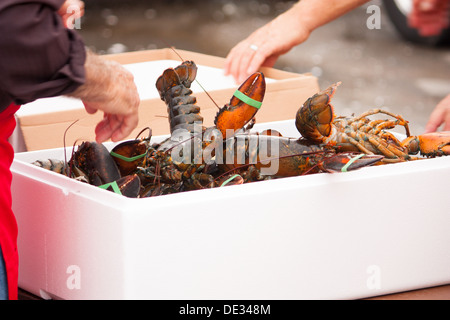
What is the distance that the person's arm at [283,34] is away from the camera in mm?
2016

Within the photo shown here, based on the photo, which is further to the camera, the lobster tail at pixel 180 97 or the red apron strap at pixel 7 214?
the lobster tail at pixel 180 97

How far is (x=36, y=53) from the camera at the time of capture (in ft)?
2.92

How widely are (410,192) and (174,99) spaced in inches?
17.7

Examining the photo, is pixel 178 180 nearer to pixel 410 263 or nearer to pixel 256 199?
pixel 256 199

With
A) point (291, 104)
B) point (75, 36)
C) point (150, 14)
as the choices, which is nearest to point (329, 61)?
point (150, 14)

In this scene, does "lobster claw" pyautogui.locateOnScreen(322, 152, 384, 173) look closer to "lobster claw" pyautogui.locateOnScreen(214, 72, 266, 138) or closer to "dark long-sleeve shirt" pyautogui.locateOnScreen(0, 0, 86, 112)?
"lobster claw" pyautogui.locateOnScreen(214, 72, 266, 138)

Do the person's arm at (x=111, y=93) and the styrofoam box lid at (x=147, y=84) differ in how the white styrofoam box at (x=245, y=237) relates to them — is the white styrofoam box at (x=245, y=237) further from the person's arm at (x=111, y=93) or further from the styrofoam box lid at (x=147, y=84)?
the styrofoam box lid at (x=147, y=84)

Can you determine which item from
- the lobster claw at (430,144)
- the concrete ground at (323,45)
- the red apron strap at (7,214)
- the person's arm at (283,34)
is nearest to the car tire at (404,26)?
the concrete ground at (323,45)

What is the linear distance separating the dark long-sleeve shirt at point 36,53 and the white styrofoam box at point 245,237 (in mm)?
193

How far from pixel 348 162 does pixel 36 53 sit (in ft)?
1.61

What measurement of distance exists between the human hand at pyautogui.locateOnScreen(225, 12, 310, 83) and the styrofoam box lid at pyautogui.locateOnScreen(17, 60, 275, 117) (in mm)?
43

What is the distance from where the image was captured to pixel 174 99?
134 cm

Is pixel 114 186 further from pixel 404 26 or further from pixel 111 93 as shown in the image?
pixel 404 26

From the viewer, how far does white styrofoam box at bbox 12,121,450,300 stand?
3.36 feet
